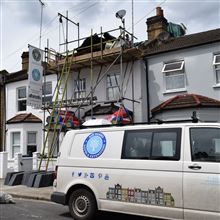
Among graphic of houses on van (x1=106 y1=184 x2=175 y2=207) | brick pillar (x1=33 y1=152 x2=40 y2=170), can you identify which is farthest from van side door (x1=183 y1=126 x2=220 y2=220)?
brick pillar (x1=33 y1=152 x2=40 y2=170)

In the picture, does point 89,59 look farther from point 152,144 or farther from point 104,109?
point 152,144

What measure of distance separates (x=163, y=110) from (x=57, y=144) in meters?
6.50

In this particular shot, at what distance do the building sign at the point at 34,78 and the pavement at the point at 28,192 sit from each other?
4242 mm

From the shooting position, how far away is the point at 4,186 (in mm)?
13086

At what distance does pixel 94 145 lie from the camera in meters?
7.07

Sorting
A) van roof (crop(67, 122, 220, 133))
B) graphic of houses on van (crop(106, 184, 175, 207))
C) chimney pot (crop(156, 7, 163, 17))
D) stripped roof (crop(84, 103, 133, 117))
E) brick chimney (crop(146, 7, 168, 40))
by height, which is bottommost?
graphic of houses on van (crop(106, 184, 175, 207))

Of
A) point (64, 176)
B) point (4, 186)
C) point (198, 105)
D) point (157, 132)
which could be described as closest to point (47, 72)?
point (4, 186)

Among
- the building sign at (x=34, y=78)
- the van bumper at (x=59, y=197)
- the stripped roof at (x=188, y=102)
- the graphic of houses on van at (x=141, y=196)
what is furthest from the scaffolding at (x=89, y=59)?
the graphic of houses on van at (x=141, y=196)

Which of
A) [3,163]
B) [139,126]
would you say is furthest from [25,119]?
[139,126]

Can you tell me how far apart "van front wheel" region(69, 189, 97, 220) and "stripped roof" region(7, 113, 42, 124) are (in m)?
11.7

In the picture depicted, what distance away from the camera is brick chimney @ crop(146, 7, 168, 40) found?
18.7 m

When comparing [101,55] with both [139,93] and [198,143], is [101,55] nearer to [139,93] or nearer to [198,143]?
[139,93]

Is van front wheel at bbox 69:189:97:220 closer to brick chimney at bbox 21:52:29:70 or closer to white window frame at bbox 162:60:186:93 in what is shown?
white window frame at bbox 162:60:186:93

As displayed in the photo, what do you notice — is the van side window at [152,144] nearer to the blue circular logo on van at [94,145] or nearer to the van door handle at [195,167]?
the van door handle at [195,167]
